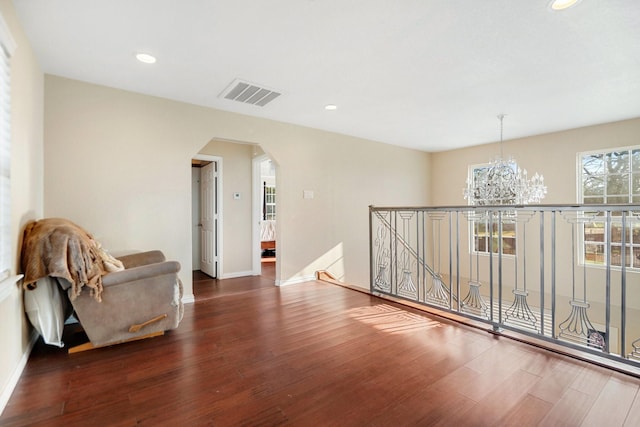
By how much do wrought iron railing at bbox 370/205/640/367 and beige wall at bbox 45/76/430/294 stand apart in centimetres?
103

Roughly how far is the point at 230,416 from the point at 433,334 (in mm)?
1808

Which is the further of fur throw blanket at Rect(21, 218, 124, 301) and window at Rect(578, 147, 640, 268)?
window at Rect(578, 147, 640, 268)

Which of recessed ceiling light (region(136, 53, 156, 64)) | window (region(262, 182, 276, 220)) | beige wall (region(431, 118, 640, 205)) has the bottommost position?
window (region(262, 182, 276, 220))

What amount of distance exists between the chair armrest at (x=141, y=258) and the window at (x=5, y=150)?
1.14 m

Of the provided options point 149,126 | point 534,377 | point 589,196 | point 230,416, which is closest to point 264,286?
point 149,126

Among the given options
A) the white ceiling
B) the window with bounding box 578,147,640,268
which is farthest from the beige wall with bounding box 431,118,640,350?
the white ceiling

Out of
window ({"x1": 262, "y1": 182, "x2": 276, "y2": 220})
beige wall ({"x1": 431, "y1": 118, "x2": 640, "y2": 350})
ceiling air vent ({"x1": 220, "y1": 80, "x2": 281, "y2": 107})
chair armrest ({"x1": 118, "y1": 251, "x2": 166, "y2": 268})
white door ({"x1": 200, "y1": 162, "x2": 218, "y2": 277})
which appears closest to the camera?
→ chair armrest ({"x1": 118, "y1": 251, "x2": 166, "y2": 268})

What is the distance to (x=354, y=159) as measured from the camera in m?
5.48

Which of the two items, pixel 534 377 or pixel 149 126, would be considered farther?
pixel 149 126

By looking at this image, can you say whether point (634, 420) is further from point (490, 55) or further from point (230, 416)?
point (490, 55)

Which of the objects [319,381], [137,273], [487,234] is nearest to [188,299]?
[137,273]

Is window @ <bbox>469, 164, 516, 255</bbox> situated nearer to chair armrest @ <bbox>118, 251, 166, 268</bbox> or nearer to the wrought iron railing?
the wrought iron railing

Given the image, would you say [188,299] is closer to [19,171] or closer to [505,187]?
[19,171]

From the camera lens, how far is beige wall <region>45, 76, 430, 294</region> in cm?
304
